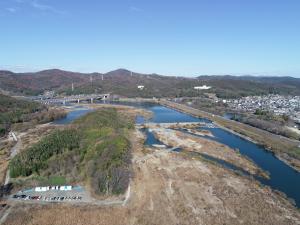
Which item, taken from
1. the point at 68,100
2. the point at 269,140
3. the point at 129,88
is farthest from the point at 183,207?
the point at 129,88

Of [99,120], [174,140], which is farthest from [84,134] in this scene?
[174,140]

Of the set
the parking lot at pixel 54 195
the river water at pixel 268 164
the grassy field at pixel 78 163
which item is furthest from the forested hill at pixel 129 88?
→ the parking lot at pixel 54 195

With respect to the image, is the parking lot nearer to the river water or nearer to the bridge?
the river water

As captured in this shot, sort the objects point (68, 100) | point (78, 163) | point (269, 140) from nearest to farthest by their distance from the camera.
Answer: point (78, 163) → point (269, 140) → point (68, 100)

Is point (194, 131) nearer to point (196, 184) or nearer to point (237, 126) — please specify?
point (237, 126)

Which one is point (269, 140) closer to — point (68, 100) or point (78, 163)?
point (78, 163)

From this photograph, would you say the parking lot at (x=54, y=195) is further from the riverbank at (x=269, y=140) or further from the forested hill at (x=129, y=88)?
the forested hill at (x=129, y=88)
